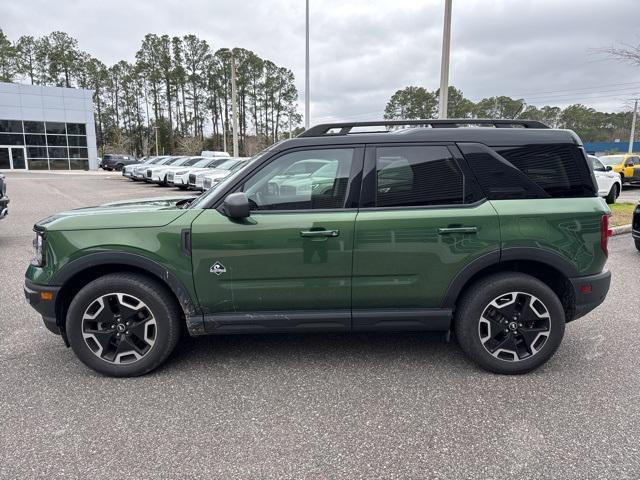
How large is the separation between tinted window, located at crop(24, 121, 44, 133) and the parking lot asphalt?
4935 centimetres

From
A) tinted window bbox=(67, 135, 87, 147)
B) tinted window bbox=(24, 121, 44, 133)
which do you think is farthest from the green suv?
tinted window bbox=(67, 135, 87, 147)

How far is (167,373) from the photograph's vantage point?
3369mm

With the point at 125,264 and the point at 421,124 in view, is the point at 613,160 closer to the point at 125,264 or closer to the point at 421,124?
the point at 421,124

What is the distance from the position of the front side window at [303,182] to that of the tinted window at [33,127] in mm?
50942

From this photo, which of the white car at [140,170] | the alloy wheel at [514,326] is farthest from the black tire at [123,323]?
the white car at [140,170]

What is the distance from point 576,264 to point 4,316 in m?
5.36

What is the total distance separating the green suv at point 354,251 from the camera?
10.4 ft

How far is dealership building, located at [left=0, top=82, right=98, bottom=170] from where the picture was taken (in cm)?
4300

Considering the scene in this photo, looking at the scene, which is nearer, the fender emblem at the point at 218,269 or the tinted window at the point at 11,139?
the fender emblem at the point at 218,269

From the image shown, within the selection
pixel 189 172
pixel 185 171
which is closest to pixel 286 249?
pixel 189 172

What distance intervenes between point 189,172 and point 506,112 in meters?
60.7

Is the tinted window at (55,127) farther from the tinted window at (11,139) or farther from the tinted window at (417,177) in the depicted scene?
the tinted window at (417,177)

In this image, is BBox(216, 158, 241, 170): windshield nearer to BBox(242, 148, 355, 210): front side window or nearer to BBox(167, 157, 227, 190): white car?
BBox(167, 157, 227, 190): white car

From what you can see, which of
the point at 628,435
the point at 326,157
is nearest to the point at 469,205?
the point at 326,157
